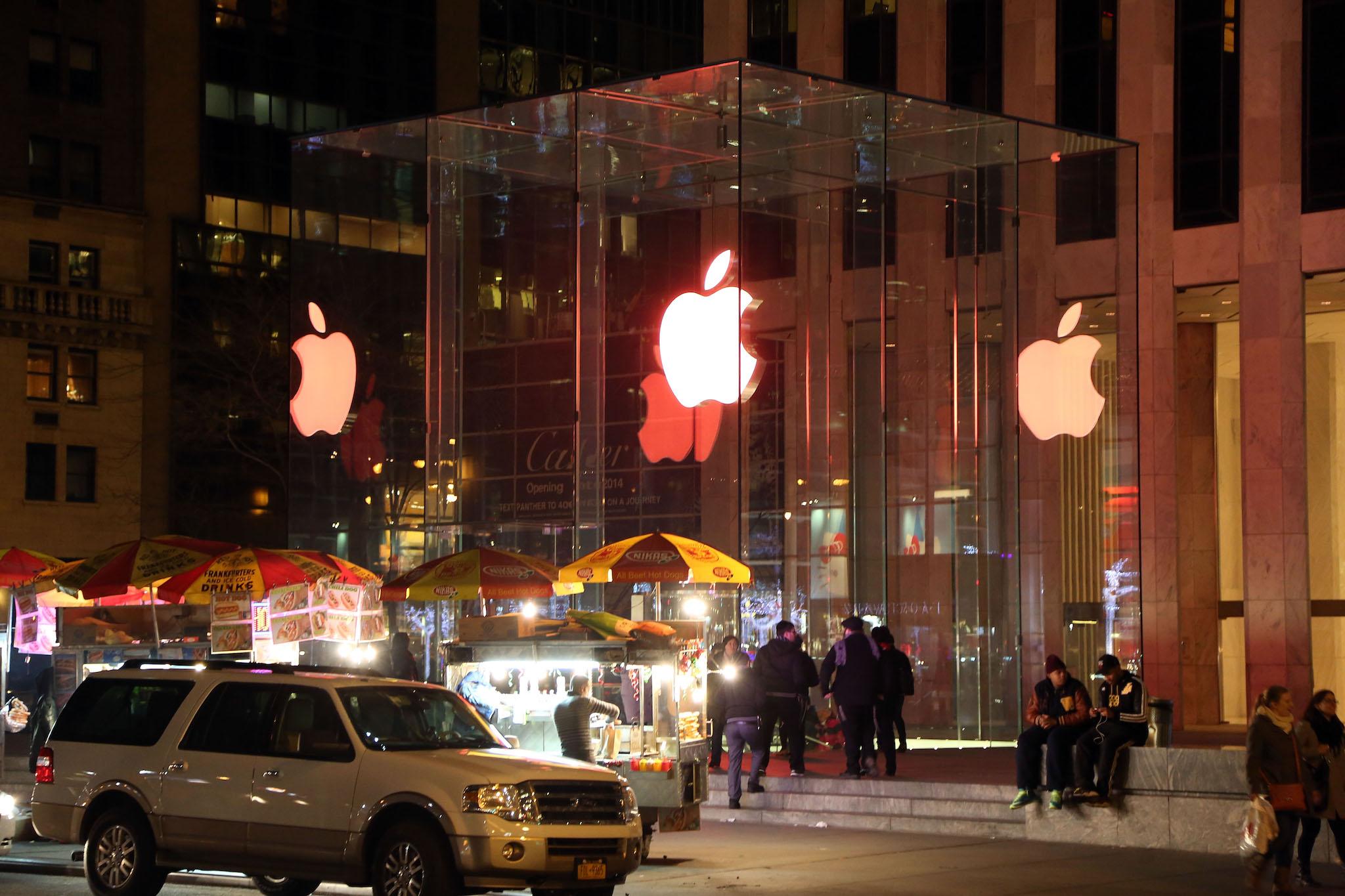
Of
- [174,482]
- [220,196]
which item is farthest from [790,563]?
[220,196]

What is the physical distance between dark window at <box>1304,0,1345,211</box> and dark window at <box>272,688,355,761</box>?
23.0 meters

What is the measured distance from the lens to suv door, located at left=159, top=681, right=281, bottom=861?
12492 mm

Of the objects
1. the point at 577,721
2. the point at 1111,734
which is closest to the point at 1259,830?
the point at 1111,734

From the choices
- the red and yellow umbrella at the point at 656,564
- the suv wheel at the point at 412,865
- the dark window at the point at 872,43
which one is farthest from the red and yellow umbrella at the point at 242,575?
the dark window at the point at 872,43

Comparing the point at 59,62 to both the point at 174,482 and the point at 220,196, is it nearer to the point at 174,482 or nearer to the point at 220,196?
the point at 220,196

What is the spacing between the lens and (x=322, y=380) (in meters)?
26.5

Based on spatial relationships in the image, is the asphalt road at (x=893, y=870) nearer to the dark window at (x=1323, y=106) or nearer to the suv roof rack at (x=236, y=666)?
the suv roof rack at (x=236, y=666)

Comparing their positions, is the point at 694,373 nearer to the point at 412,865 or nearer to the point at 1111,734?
the point at 1111,734

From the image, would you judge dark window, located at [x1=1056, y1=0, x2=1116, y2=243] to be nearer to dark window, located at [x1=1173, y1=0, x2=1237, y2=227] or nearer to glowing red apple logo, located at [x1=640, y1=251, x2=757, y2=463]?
dark window, located at [x1=1173, y1=0, x2=1237, y2=227]

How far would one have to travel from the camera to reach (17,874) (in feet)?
48.4

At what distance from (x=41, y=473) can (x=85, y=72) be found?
42.1 ft

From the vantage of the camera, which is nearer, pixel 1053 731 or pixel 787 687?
pixel 1053 731

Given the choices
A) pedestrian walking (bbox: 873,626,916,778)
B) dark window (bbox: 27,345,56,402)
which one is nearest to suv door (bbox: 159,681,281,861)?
pedestrian walking (bbox: 873,626,916,778)

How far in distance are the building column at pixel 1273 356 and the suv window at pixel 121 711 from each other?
21.6m
